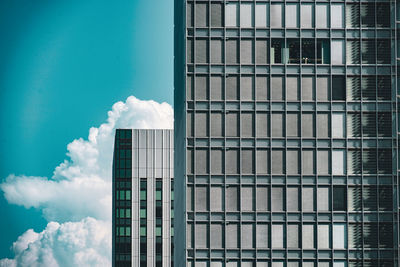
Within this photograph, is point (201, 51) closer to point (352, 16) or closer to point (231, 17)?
point (231, 17)

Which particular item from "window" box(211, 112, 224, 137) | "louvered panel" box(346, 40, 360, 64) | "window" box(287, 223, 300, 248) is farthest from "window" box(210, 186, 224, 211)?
"louvered panel" box(346, 40, 360, 64)

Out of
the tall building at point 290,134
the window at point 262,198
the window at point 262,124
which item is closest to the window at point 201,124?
the tall building at point 290,134

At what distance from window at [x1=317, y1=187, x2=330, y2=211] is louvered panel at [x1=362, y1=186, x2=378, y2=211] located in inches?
119

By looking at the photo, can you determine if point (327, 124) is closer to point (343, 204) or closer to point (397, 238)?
point (343, 204)

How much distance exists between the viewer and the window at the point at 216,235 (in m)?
68.9

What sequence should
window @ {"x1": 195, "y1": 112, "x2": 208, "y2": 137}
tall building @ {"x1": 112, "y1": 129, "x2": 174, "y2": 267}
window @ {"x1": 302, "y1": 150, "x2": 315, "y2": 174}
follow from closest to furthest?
1. window @ {"x1": 302, "y1": 150, "x2": 315, "y2": 174}
2. window @ {"x1": 195, "y1": 112, "x2": 208, "y2": 137}
3. tall building @ {"x1": 112, "y1": 129, "x2": 174, "y2": 267}

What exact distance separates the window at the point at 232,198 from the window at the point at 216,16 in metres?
14.0

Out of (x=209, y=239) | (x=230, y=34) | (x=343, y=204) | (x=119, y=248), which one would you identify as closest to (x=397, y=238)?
(x=343, y=204)

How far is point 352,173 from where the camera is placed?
69.9 meters

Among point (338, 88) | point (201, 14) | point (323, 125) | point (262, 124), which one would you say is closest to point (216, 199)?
point (262, 124)

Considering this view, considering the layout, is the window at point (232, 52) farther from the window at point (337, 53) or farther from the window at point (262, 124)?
the window at point (337, 53)

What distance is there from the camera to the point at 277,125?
70250 millimetres

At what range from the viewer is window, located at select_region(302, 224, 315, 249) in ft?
227

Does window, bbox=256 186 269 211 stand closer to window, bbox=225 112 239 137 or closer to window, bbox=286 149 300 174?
window, bbox=286 149 300 174
